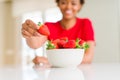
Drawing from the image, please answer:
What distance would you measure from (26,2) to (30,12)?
15 cm

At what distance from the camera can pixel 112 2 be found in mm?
3184

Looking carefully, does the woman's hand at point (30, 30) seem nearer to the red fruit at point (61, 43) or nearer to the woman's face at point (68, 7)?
the red fruit at point (61, 43)

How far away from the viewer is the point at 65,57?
2.88 ft

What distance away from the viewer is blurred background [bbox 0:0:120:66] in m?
3.16

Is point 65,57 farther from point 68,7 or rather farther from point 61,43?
point 68,7

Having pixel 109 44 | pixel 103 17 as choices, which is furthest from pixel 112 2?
pixel 109 44

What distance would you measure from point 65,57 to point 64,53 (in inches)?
0.6

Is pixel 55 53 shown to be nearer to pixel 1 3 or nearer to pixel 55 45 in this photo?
pixel 55 45

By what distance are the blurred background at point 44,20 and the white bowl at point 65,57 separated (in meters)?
1.92

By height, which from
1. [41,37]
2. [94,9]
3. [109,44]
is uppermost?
[94,9]

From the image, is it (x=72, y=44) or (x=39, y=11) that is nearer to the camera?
(x=72, y=44)

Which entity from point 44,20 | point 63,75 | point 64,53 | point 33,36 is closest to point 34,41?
point 33,36

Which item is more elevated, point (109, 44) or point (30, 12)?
point (30, 12)

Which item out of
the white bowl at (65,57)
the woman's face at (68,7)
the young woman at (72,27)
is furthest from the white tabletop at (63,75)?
the woman's face at (68,7)
